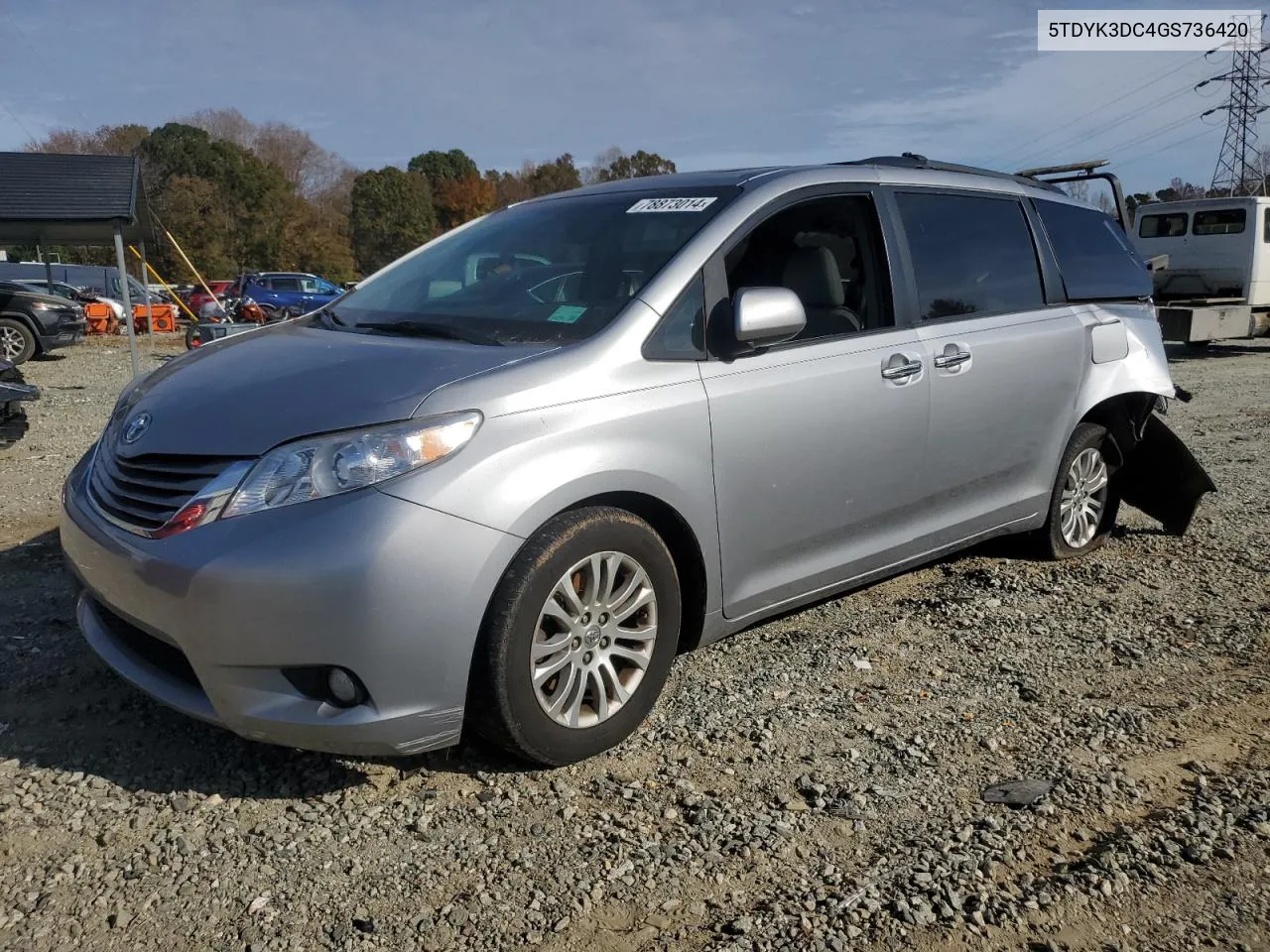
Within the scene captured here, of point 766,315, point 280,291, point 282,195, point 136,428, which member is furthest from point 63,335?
point 282,195

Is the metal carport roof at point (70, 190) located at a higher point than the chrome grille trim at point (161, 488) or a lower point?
higher

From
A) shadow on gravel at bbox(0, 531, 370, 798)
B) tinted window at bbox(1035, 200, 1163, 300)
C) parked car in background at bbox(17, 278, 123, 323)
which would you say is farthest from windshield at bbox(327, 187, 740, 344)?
parked car in background at bbox(17, 278, 123, 323)

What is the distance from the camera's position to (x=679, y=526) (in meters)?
3.23

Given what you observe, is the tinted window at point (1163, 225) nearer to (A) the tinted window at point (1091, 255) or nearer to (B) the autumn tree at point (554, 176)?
(A) the tinted window at point (1091, 255)

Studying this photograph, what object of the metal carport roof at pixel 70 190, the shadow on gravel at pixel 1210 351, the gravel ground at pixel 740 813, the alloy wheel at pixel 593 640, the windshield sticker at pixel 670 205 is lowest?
the shadow on gravel at pixel 1210 351

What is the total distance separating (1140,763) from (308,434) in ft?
8.51

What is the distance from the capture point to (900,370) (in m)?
3.89

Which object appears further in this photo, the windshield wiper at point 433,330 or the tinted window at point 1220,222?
the tinted window at point 1220,222

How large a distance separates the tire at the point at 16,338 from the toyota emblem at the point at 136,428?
655 inches

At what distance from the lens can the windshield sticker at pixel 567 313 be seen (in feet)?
10.8

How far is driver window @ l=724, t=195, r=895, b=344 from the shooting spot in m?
3.63

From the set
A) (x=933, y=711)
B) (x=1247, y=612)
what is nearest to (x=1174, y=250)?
(x=1247, y=612)

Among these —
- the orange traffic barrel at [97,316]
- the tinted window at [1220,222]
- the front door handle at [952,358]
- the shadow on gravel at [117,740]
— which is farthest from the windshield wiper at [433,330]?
the orange traffic barrel at [97,316]

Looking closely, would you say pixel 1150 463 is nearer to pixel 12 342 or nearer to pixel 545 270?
pixel 545 270
